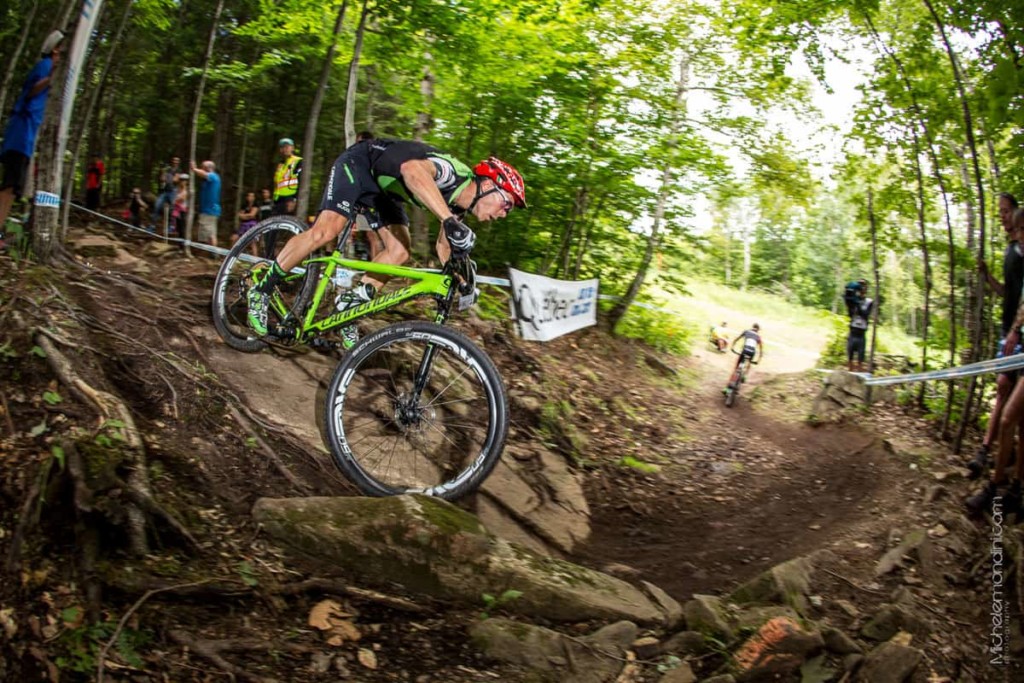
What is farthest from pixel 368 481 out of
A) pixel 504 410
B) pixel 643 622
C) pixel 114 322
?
pixel 114 322

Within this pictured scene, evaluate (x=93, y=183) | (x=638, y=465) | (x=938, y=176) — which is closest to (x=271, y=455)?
(x=638, y=465)

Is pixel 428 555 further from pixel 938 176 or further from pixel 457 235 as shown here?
pixel 938 176

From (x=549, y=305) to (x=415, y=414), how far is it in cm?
756

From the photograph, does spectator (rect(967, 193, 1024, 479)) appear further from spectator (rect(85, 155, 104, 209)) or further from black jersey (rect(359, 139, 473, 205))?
spectator (rect(85, 155, 104, 209))

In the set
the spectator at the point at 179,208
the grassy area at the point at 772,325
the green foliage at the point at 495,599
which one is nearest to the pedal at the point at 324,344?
the green foliage at the point at 495,599

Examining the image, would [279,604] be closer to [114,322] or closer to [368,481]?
[368,481]

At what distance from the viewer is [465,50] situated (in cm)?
938

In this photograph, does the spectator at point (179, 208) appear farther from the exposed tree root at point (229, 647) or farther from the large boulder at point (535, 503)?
the exposed tree root at point (229, 647)

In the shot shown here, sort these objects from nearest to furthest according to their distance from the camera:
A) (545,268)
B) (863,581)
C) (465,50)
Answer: (863,581) → (465,50) → (545,268)

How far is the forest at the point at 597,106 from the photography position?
8391mm

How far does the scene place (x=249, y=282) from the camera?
17.1ft

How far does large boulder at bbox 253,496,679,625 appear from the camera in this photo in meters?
3.16

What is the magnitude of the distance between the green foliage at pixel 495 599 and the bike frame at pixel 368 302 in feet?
5.25

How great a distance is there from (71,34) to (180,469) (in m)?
3.11
